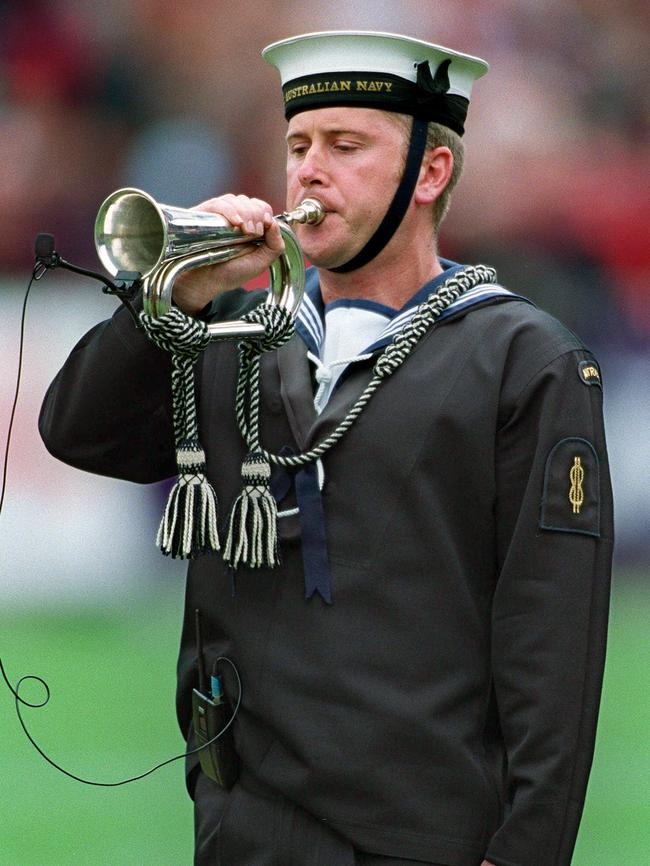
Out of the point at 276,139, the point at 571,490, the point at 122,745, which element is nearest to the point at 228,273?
the point at 571,490

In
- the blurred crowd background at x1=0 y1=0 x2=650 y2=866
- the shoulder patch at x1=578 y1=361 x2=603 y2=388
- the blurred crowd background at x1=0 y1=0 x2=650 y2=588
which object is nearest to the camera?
the shoulder patch at x1=578 y1=361 x2=603 y2=388

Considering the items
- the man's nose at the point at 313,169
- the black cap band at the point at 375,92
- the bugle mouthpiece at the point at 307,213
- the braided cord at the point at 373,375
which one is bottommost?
the braided cord at the point at 373,375

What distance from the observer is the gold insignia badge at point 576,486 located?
219 cm

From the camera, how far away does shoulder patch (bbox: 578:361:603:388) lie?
2.24 m

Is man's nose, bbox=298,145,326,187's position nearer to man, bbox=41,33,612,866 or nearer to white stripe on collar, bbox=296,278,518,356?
man, bbox=41,33,612,866

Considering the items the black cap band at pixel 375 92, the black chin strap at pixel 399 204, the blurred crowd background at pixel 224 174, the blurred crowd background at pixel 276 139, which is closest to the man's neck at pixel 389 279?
the black chin strap at pixel 399 204

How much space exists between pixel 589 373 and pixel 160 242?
70 centimetres

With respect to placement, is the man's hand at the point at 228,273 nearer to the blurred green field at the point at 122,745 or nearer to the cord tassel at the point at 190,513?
the cord tassel at the point at 190,513

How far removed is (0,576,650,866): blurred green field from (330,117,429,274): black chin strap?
7.21ft

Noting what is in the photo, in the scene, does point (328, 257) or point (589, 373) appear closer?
point (589, 373)

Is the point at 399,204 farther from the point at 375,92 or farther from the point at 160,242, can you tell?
the point at 160,242

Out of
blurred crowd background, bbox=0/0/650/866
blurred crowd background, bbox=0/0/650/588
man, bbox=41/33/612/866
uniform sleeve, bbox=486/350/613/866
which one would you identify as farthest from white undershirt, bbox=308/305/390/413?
blurred crowd background, bbox=0/0/650/588

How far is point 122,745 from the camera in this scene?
477 cm

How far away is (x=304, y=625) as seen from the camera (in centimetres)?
226
